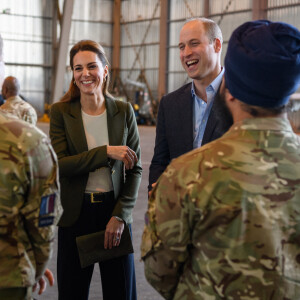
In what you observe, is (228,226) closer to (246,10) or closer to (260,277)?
(260,277)

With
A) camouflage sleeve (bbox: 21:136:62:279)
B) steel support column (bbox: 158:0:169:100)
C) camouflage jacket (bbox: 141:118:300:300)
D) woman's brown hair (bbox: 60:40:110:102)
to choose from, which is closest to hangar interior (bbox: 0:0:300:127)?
steel support column (bbox: 158:0:169:100)

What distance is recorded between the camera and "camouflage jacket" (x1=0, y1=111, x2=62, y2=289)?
1.62m

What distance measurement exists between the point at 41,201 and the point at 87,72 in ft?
4.40

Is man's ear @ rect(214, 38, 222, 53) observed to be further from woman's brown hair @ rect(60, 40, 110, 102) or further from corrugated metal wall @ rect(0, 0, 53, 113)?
corrugated metal wall @ rect(0, 0, 53, 113)

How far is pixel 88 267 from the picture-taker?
9.62 feet

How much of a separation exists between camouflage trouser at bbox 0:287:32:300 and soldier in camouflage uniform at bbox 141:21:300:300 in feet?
1.70

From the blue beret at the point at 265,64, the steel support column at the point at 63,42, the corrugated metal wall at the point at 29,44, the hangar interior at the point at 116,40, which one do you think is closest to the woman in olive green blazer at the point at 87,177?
the blue beret at the point at 265,64

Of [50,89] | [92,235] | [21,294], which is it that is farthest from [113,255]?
[50,89]

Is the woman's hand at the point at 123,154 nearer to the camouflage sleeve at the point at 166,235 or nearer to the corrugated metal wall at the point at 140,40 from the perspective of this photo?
the camouflage sleeve at the point at 166,235

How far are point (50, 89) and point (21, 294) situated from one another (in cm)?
2525

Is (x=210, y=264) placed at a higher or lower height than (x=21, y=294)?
higher

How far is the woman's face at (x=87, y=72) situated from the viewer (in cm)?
290

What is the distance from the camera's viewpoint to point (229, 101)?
1.64m

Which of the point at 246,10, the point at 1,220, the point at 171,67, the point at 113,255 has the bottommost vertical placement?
the point at 113,255
